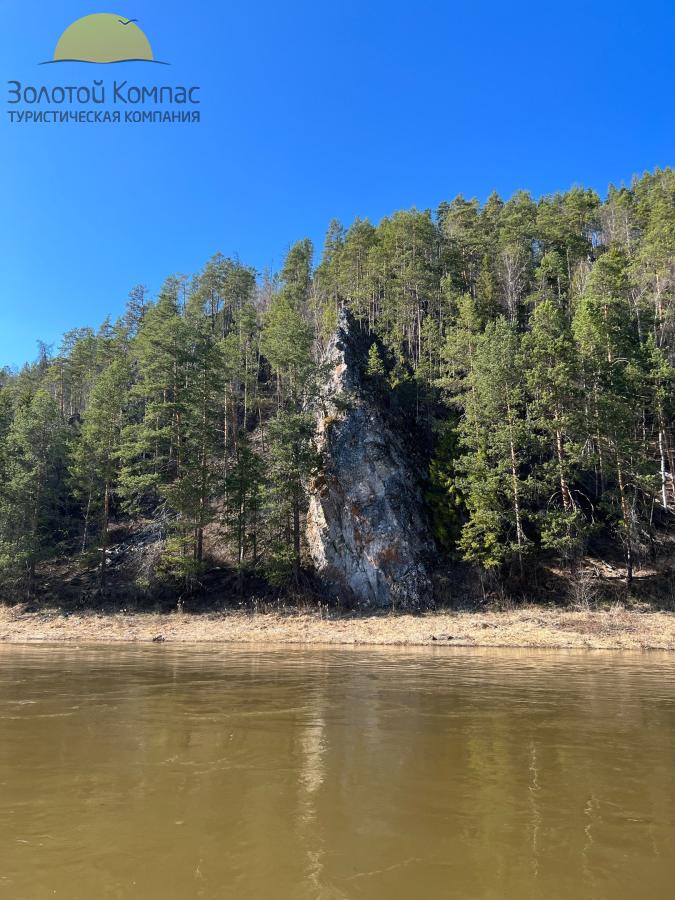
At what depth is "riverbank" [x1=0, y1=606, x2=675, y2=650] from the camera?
997 inches

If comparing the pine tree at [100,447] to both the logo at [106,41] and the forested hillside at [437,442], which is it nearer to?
the forested hillside at [437,442]

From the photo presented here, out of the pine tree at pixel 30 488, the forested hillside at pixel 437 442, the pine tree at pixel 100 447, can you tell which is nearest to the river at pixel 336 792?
the forested hillside at pixel 437 442

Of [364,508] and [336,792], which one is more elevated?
[364,508]

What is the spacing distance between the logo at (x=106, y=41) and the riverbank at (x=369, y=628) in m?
28.2

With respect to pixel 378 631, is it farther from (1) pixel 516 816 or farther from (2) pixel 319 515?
(1) pixel 516 816

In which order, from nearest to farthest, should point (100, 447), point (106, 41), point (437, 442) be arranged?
1. point (106, 41)
2. point (100, 447)
3. point (437, 442)

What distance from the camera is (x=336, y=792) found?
258 inches

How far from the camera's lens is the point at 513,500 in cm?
3300

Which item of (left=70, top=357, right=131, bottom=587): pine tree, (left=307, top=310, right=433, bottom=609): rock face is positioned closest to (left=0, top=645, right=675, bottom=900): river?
(left=307, top=310, right=433, bottom=609): rock face

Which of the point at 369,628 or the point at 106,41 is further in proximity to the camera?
the point at 369,628

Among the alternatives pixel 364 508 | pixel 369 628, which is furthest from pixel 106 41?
pixel 369 628

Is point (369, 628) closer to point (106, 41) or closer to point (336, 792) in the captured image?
point (336, 792)

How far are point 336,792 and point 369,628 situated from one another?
22821mm

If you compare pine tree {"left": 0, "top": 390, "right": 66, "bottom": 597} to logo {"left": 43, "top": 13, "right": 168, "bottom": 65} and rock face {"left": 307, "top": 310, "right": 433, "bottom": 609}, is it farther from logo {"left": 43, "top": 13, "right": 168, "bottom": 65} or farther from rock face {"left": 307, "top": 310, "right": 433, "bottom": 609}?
logo {"left": 43, "top": 13, "right": 168, "bottom": 65}
